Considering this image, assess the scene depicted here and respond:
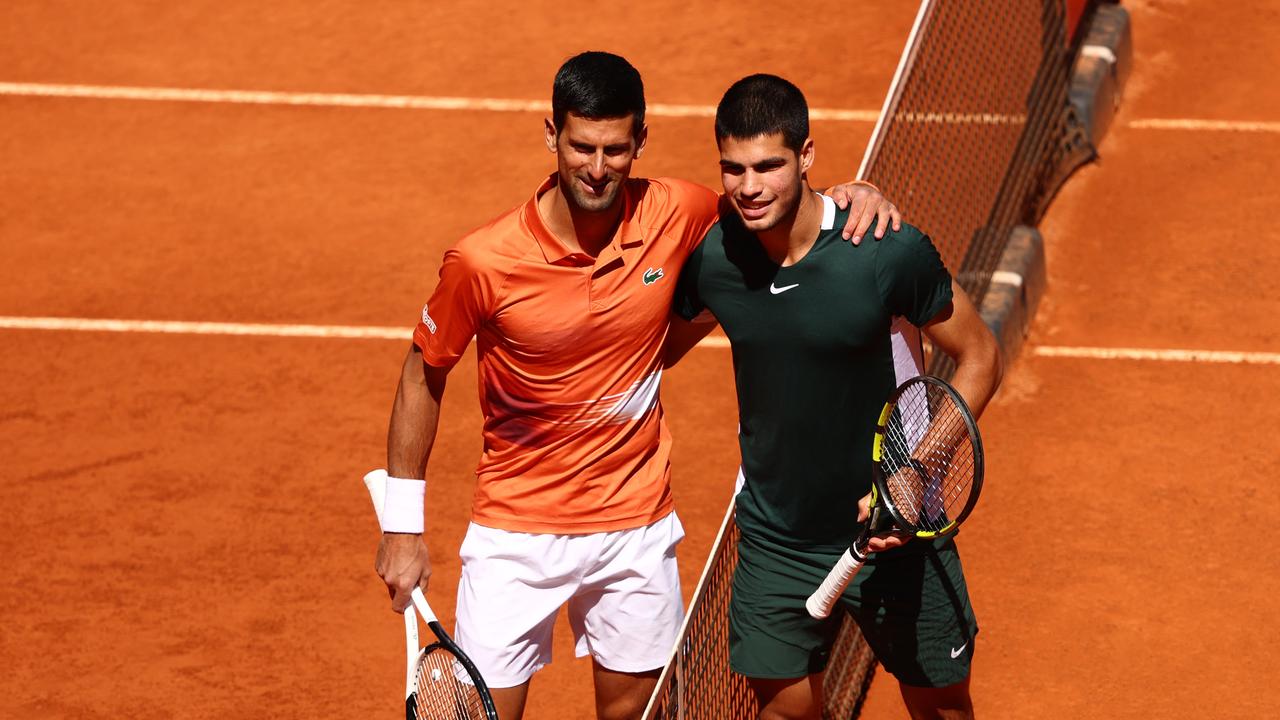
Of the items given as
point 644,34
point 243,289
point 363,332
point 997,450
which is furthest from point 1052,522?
point 644,34

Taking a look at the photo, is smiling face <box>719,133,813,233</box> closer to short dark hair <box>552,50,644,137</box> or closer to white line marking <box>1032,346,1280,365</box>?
short dark hair <box>552,50,644,137</box>

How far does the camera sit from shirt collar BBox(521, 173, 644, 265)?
5.30 m

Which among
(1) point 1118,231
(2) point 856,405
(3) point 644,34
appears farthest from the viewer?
(3) point 644,34

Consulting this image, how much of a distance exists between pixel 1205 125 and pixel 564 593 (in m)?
6.90

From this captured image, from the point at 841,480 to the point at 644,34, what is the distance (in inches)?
307

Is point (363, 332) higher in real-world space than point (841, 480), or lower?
lower

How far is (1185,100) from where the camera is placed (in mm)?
11398

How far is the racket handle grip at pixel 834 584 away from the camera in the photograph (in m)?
5.06

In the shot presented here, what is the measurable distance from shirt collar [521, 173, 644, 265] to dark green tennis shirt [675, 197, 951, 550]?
0.20m

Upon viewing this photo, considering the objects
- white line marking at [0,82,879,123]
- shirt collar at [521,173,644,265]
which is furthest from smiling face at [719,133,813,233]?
white line marking at [0,82,879,123]

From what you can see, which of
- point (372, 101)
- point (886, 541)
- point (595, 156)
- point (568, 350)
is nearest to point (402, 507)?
point (568, 350)

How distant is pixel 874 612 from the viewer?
17.5 feet

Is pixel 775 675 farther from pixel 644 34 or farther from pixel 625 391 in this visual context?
pixel 644 34

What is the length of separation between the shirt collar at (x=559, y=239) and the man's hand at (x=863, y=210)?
56cm
